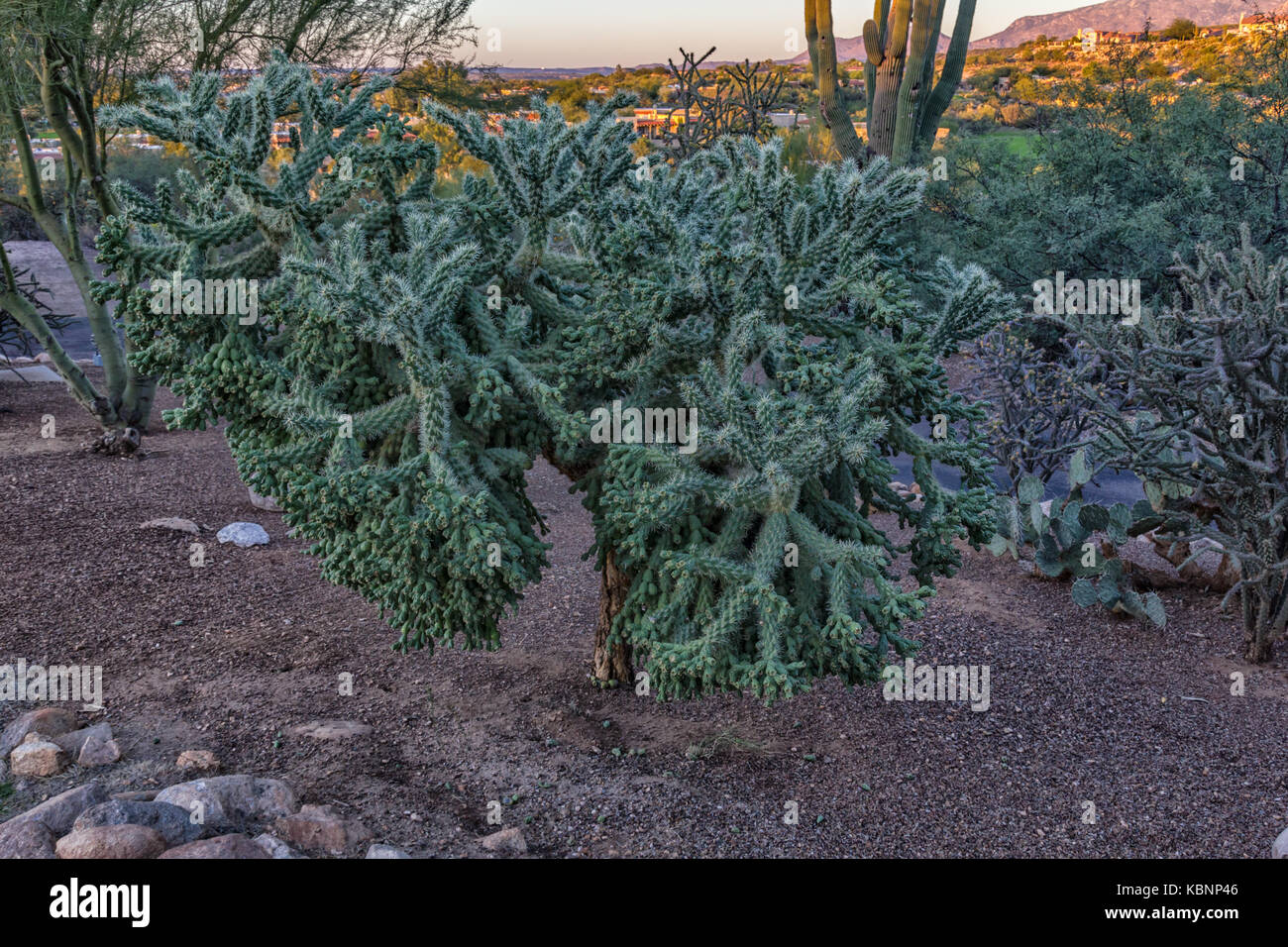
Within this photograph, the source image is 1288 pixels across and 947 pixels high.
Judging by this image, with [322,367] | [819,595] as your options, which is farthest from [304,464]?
[819,595]

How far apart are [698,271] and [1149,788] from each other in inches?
113

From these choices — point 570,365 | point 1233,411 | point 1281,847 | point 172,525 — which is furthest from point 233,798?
point 1233,411

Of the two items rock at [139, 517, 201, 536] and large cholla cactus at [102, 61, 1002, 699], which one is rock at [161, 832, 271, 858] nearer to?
large cholla cactus at [102, 61, 1002, 699]

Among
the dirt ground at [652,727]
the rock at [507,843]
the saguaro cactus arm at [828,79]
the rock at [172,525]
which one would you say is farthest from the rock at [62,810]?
the saguaro cactus arm at [828,79]

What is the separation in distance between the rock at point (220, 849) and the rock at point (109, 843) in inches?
2.5

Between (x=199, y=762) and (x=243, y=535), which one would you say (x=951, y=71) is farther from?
(x=199, y=762)

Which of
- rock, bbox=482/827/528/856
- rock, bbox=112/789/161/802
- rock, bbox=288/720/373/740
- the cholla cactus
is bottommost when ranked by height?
rock, bbox=482/827/528/856

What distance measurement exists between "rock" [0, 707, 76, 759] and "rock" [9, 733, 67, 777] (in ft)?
0.77

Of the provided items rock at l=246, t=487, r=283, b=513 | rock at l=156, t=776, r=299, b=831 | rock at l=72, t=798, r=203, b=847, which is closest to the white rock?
rock at l=156, t=776, r=299, b=831

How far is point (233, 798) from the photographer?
3895 millimetres

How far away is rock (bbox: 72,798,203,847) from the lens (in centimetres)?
353

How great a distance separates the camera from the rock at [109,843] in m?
3.38

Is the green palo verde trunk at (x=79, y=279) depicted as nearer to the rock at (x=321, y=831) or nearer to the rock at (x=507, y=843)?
the rock at (x=321, y=831)

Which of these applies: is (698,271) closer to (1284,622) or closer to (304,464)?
(304,464)
